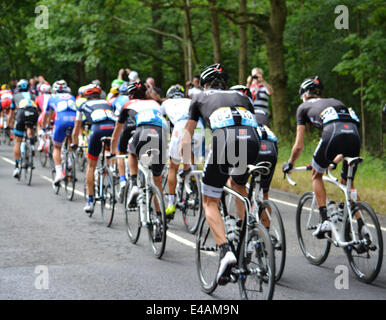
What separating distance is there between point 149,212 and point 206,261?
5.79 ft

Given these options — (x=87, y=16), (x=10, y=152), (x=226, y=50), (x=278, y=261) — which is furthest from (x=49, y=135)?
(x=226, y=50)

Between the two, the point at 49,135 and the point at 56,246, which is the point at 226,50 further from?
the point at 56,246

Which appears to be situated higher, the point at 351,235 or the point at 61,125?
the point at 61,125

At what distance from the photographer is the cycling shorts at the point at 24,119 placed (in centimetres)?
1549

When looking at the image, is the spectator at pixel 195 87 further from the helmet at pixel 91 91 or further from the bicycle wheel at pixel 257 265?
the bicycle wheel at pixel 257 265

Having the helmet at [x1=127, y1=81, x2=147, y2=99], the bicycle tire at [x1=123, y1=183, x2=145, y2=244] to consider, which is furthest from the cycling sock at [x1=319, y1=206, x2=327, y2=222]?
the helmet at [x1=127, y1=81, x2=147, y2=99]

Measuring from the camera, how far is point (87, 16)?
25031 mm

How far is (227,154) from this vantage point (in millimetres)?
6055

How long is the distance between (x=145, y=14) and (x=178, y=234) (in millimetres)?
23397

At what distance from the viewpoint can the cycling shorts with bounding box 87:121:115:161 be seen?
1075 centimetres

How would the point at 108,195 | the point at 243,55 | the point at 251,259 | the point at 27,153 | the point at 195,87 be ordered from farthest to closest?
the point at 243,55
the point at 195,87
the point at 27,153
the point at 108,195
the point at 251,259

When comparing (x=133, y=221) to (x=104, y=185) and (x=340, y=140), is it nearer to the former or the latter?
(x=104, y=185)

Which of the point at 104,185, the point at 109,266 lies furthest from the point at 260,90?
the point at 109,266
